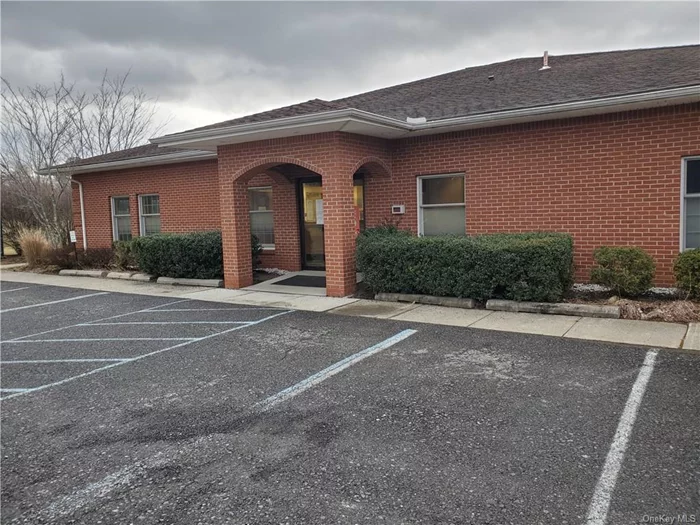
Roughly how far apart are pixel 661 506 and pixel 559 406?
149cm

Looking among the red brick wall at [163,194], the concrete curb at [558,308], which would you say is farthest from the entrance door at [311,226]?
the concrete curb at [558,308]

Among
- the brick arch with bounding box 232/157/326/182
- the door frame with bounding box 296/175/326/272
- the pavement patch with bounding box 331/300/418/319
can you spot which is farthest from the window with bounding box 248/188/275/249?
the pavement patch with bounding box 331/300/418/319

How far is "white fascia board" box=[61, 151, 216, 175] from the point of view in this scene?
13488mm

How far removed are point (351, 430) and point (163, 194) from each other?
12.6 metres

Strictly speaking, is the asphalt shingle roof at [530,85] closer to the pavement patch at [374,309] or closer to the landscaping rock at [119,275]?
the pavement patch at [374,309]

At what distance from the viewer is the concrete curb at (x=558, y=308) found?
24.5ft

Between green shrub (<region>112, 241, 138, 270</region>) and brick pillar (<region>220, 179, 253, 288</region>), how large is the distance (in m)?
3.90

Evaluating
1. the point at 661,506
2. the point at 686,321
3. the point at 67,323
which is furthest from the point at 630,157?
the point at 67,323

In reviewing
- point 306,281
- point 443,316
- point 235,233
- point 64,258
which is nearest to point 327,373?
point 443,316

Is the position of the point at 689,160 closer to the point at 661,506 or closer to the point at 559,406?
the point at 559,406

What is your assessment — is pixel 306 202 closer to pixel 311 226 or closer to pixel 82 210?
pixel 311 226

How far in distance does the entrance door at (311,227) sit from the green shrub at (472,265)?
118 inches

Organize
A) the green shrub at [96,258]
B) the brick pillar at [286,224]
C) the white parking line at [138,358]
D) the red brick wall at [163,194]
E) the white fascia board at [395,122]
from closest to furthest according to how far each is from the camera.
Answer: the white parking line at [138,358]
the white fascia board at [395,122]
the brick pillar at [286,224]
the red brick wall at [163,194]
the green shrub at [96,258]

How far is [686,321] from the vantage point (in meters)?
6.98
